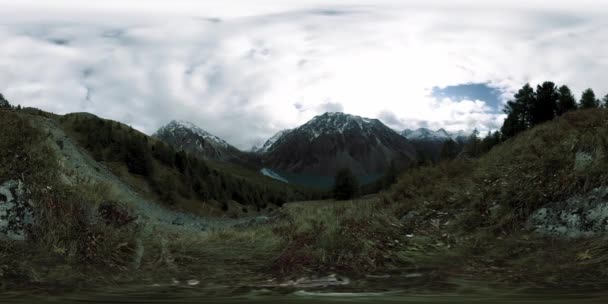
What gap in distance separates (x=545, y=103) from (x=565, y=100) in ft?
21.9

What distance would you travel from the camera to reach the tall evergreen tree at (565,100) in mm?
47422

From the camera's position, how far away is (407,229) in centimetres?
794

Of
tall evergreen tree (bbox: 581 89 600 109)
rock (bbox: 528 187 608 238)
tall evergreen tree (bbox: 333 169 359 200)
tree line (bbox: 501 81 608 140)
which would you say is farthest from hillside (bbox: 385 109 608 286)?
tall evergreen tree (bbox: 333 169 359 200)

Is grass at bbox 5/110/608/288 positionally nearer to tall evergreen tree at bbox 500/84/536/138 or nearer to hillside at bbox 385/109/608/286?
hillside at bbox 385/109/608/286

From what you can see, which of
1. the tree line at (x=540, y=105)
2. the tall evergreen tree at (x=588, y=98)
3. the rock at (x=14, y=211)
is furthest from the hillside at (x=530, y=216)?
the tall evergreen tree at (x=588, y=98)

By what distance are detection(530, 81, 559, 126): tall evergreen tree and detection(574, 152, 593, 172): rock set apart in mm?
39736

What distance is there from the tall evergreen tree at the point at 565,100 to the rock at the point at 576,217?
152 ft

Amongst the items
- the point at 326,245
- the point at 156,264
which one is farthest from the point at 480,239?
the point at 156,264

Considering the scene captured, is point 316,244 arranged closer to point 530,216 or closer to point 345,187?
point 530,216

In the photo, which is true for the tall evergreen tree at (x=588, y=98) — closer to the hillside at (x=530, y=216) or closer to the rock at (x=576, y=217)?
the hillside at (x=530, y=216)

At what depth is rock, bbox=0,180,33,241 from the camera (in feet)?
19.9

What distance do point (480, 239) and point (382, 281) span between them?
2.74 meters

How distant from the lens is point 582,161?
8141mm

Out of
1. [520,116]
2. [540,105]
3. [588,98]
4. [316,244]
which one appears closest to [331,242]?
[316,244]
